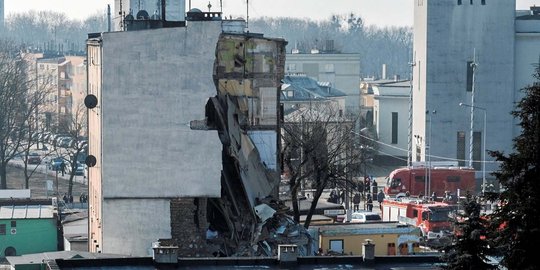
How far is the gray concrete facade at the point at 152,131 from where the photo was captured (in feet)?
146

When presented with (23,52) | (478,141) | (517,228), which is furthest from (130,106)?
(23,52)

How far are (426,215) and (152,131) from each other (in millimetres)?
16224

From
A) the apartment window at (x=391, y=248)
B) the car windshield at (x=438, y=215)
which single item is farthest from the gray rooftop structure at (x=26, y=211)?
the car windshield at (x=438, y=215)

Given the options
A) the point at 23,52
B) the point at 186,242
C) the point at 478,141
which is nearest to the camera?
the point at 186,242

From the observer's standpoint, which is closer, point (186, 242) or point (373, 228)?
point (186, 242)

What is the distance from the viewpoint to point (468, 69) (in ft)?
275

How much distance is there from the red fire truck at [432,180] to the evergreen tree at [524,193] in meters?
47.5

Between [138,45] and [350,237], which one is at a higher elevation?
[138,45]

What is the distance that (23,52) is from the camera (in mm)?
152000

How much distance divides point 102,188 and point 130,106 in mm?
2260

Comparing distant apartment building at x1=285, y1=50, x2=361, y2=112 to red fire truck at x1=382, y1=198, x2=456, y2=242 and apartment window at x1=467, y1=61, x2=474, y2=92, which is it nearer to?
apartment window at x1=467, y1=61, x2=474, y2=92

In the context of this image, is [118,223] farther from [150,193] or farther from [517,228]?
[517,228]

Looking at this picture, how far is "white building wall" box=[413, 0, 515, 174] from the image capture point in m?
83.4

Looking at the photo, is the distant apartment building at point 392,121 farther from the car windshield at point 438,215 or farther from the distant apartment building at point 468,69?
the car windshield at point 438,215
